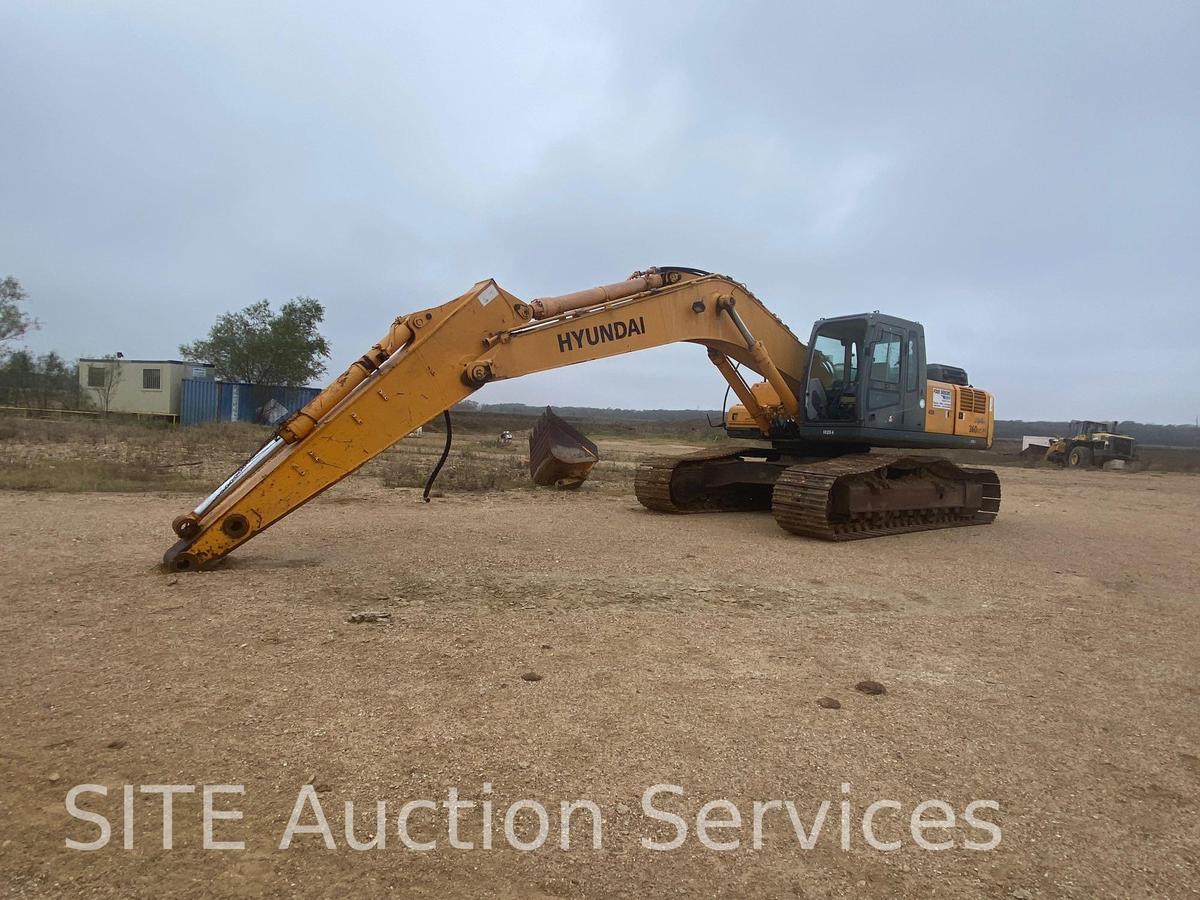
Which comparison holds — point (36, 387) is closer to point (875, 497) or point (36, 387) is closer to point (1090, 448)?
point (875, 497)

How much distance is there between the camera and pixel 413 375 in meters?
6.35

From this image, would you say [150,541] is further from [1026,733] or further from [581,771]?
[1026,733]

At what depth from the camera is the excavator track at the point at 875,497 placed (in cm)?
879

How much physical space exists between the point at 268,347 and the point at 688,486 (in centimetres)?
3301

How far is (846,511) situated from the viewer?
30.2 ft

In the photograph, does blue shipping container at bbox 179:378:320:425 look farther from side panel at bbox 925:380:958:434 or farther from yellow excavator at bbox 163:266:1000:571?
side panel at bbox 925:380:958:434

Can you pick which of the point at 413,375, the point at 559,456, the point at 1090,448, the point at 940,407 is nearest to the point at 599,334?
the point at 413,375

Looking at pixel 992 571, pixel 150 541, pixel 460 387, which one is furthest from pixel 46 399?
pixel 992 571

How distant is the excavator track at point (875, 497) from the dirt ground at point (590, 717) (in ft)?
5.50

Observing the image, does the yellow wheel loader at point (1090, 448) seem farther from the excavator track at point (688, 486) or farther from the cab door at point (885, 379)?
the excavator track at point (688, 486)

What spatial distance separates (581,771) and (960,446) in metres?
10.3

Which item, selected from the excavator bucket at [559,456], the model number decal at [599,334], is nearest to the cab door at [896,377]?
the model number decal at [599,334]

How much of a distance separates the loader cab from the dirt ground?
329cm

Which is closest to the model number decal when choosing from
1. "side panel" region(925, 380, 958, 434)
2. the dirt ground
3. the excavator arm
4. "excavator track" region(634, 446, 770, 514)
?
the excavator arm
